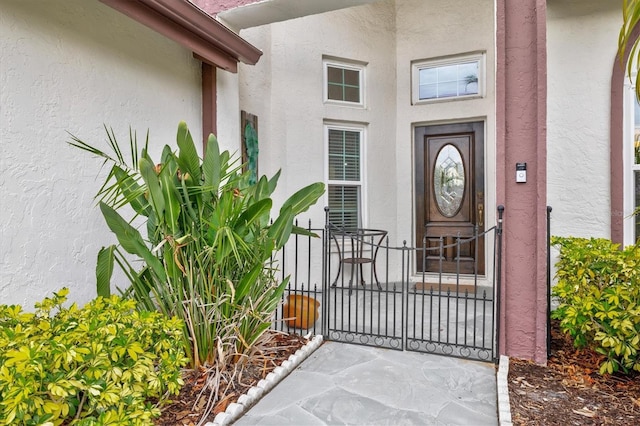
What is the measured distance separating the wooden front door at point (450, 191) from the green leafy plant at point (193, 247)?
11.9ft

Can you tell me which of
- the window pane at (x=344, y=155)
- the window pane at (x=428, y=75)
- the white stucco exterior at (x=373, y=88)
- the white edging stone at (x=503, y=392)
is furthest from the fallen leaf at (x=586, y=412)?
the window pane at (x=428, y=75)

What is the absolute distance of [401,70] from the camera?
605 cm

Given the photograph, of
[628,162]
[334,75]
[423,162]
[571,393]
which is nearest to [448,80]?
[423,162]

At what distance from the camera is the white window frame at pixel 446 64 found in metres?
5.64

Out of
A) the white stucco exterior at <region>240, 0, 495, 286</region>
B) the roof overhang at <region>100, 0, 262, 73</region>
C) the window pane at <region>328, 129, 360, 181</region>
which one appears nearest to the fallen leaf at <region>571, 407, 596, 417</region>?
the white stucco exterior at <region>240, 0, 495, 286</region>

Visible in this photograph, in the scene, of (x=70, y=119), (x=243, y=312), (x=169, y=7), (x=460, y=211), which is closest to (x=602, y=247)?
(x=460, y=211)

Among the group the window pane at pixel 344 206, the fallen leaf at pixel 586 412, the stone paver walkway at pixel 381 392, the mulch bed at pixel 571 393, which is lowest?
the stone paver walkway at pixel 381 392

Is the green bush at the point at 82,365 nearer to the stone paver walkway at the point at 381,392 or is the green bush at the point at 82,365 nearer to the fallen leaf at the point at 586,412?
the stone paver walkway at the point at 381,392

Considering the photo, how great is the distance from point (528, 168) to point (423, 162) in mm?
2906

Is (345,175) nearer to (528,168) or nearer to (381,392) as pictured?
(528,168)

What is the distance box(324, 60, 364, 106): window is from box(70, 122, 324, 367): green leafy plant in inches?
129

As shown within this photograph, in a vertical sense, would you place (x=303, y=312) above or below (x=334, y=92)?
below

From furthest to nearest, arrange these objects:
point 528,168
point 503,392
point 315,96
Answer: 1. point 315,96
2. point 528,168
3. point 503,392

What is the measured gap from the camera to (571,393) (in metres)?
2.70
